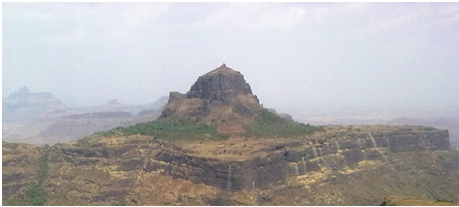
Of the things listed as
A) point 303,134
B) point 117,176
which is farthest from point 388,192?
point 117,176

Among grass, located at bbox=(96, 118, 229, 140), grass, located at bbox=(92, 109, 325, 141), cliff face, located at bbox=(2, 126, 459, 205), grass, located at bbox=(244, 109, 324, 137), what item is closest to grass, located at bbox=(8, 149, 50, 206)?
cliff face, located at bbox=(2, 126, 459, 205)

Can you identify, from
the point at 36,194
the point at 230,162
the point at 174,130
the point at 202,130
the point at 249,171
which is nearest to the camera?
the point at 230,162

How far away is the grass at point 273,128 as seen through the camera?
89.5 metres

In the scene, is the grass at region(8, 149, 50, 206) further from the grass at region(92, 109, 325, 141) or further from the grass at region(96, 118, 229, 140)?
the grass at region(96, 118, 229, 140)

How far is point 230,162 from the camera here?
74125 mm

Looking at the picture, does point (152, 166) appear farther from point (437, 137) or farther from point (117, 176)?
point (437, 137)

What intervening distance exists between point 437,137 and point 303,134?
101ft

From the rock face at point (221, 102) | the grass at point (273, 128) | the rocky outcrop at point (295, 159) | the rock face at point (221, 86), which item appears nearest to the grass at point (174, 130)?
the rock face at point (221, 102)

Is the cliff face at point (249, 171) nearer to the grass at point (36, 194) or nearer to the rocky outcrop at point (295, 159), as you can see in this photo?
the rocky outcrop at point (295, 159)

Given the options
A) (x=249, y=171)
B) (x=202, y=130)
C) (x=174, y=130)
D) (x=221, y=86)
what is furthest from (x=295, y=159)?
(x=174, y=130)

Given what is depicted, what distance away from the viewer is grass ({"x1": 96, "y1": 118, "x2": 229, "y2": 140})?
88.9 m

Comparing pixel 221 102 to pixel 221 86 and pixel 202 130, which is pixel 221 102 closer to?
pixel 221 86

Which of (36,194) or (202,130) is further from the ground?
(202,130)

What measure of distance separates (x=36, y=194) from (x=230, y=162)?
104 ft
